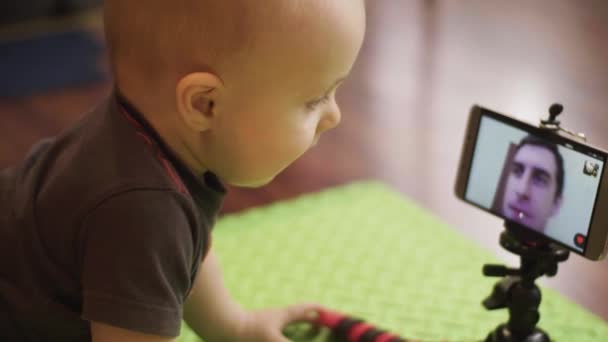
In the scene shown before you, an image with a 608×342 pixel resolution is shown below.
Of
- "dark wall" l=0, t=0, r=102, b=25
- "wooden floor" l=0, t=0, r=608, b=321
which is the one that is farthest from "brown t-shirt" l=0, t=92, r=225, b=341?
"dark wall" l=0, t=0, r=102, b=25

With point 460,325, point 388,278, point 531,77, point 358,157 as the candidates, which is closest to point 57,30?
point 358,157

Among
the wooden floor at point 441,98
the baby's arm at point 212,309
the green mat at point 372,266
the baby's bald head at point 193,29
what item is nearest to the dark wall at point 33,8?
the wooden floor at point 441,98

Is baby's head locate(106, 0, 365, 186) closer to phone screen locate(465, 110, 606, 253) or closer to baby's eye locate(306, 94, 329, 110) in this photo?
baby's eye locate(306, 94, 329, 110)

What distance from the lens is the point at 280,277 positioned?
102 centimetres

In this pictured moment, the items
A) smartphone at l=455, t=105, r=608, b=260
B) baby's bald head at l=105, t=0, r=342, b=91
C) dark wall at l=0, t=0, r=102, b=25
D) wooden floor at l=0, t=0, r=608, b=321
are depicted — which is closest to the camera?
baby's bald head at l=105, t=0, r=342, b=91

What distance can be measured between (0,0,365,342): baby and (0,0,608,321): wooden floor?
0.51 metres

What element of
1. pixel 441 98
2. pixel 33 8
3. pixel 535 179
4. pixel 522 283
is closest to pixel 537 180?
pixel 535 179

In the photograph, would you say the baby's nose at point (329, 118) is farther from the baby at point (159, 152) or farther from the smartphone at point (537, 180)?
the smartphone at point (537, 180)

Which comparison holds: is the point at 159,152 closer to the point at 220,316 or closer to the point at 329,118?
the point at 329,118

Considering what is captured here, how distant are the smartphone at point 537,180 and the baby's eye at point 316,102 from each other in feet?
0.68

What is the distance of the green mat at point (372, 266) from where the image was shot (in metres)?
0.92

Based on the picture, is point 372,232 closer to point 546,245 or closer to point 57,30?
point 546,245

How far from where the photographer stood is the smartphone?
71 centimetres

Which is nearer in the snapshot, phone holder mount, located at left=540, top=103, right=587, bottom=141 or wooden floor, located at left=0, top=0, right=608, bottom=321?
phone holder mount, located at left=540, top=103, right=587, bottom=141
